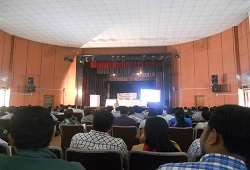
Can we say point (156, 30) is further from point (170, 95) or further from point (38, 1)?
point (38, 1)

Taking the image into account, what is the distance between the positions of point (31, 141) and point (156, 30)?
10214 millimetres

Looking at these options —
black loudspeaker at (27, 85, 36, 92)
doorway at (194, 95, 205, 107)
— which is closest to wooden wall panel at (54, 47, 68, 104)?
black loudspeaker at (27, 85, 36, 92)

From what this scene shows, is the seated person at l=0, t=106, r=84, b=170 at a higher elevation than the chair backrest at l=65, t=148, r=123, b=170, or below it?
higher

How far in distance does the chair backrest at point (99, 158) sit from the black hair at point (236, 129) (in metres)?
0.94

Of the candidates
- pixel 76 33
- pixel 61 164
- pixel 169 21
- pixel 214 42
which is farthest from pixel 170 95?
pixel 61 164

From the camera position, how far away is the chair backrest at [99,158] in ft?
5.25

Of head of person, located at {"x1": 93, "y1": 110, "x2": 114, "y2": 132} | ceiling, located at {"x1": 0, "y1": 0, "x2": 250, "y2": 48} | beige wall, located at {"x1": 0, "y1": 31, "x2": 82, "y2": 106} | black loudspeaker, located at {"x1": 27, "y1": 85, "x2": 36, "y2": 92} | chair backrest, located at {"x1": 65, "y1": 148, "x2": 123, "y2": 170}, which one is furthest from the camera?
black loudspeaker, located at {"x1": 27, "y1": 85, "x2": 36, "y2": 92}

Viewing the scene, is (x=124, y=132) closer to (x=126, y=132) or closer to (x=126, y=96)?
(x=126, y=132)

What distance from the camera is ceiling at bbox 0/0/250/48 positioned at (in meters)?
7.74

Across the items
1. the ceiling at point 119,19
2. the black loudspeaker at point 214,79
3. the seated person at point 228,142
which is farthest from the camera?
the black loudspeaker at point 214,79

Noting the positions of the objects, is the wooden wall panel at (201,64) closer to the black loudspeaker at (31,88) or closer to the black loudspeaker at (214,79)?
the black loudspeaker at (214,79)

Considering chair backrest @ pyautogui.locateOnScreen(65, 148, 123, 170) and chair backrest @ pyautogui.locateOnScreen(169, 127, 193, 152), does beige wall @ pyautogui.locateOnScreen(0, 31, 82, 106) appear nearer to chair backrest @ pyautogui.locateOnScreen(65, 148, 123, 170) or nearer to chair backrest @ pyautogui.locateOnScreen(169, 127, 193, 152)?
chair backrest @ pyautogui.locateOnScreen(169, 127, 193, 152)

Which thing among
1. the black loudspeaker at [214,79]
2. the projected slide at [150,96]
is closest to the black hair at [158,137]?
the black loudspeaker at [214,79]

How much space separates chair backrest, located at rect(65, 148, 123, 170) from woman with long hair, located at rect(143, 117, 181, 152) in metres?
0.40
